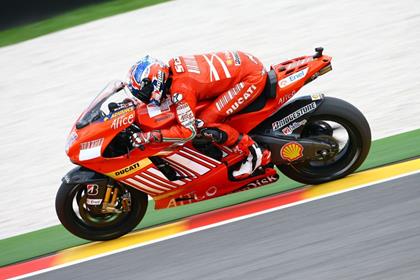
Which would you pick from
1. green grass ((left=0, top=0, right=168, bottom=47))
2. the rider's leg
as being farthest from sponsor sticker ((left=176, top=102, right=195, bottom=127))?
green grass ((left=0, top=0, right=168, bottom=47))

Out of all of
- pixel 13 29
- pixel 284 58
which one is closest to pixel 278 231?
pixel 284 58

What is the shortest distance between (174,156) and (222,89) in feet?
2.37

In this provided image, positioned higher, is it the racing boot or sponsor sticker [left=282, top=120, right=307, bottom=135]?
sponsor sticker [left=282, top=120, right=307, bottom=135]

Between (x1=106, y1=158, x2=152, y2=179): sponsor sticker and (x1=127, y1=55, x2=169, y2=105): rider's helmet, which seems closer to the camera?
(x1=127, y1=55, x2=169, y2=105): rider's helmet

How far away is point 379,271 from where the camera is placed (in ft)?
18.0

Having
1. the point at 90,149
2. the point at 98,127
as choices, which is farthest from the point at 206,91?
the point at 90,149

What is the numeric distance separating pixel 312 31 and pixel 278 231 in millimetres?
4863

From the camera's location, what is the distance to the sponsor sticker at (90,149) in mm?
6520

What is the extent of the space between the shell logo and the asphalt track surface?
0.46 meters

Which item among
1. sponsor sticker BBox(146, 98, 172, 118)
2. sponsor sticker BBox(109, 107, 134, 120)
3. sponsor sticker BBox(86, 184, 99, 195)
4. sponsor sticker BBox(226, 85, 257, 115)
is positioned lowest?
sponsor sticker BBox(86, 184, 99, 195)

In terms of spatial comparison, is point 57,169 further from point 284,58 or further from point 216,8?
point 216,8

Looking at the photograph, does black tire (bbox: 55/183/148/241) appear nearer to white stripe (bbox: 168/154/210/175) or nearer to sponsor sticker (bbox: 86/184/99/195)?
sponsor sticker (bbox: 86/184/99/195)

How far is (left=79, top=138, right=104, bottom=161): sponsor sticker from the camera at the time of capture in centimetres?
652

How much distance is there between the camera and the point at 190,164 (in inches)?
268
